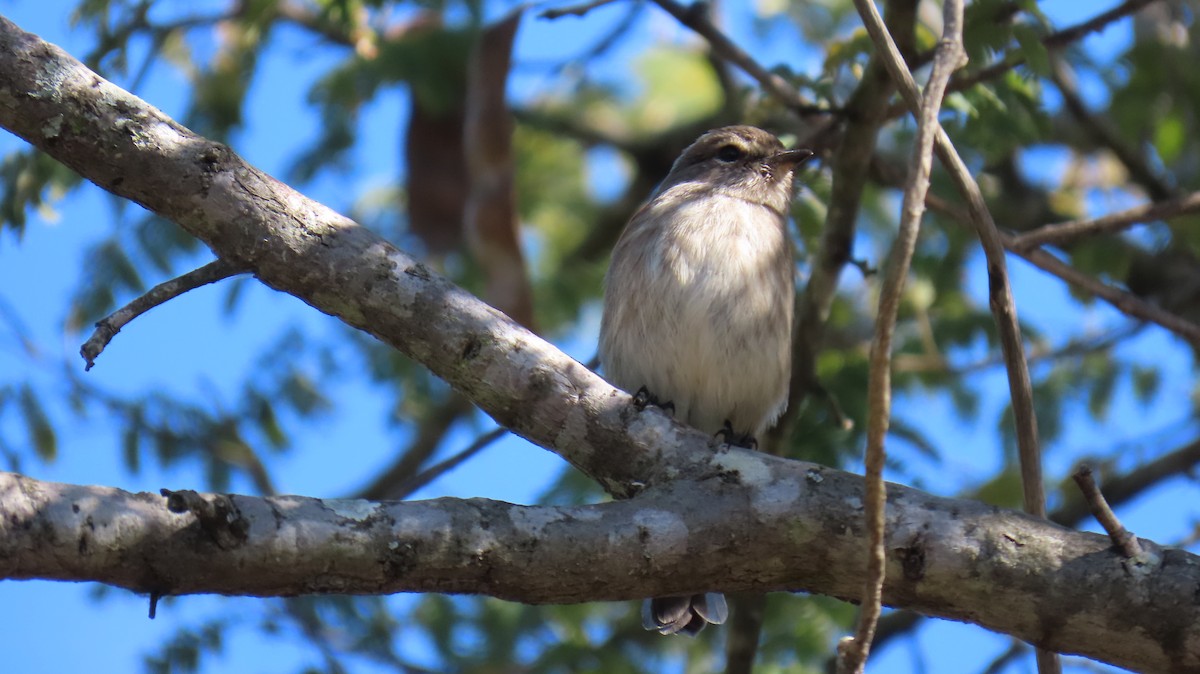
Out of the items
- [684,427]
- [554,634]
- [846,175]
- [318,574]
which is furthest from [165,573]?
[554,634]

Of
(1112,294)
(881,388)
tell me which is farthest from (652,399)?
(881,388)

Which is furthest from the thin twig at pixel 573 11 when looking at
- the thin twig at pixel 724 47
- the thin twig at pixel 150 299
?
the thin twig at pixel 150 299

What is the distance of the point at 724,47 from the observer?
5.70 metres

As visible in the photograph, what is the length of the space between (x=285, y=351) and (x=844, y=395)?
373 cm

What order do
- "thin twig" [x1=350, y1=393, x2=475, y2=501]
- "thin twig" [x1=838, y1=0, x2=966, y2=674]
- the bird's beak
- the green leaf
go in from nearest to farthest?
"thin twig" [x1=838, y1=0, x2=966, y2=674], the green leaf, the bird's beak, "thin twig" [x1=350, y1=393, x2=475, y2=501]

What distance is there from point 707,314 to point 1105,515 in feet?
8.04

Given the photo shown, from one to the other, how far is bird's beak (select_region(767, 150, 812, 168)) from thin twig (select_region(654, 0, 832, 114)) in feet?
0.90

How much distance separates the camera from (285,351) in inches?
319

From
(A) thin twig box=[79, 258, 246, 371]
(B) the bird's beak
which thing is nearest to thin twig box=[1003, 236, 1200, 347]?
(B) the bird's beak

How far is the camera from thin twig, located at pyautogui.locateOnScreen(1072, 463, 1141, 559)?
3.21 meters

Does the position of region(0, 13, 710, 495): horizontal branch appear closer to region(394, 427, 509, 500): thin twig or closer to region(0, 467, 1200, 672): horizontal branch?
region(0, 467, 1200, 672): horizontal branch

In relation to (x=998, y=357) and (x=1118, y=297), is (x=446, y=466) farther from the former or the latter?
(x=998, y=357)

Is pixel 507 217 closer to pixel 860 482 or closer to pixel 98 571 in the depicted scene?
pixel 860 482

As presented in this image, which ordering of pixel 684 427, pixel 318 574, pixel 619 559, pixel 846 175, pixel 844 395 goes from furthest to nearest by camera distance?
pixel 844 395 → pixel 846 175 → pixel 684 427 → pixel 619 559 → pixel 318 574
